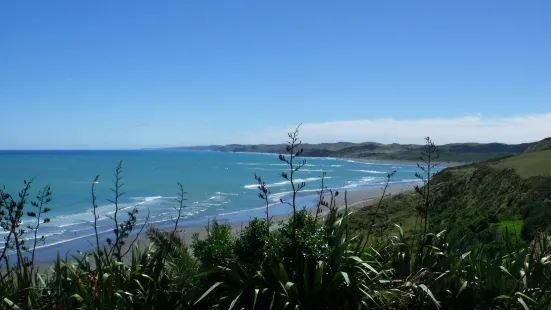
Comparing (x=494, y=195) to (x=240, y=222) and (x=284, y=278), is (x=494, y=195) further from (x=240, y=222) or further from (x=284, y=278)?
(x=284, y=278)

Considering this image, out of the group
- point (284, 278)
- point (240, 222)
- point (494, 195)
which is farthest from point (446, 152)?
point (284, 278)

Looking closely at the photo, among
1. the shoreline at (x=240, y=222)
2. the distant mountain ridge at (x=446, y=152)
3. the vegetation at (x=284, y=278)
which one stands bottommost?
the shoreline at (x=240, y=222)

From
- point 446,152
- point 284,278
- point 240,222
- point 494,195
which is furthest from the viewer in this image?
point 446,152

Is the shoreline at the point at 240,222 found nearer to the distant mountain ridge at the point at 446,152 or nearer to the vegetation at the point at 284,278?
the vegetation at the point at 284,278

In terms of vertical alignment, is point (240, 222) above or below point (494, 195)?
below

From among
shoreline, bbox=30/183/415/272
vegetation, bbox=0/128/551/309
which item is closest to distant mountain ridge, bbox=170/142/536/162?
shoreline, bbox=30/183/415/272

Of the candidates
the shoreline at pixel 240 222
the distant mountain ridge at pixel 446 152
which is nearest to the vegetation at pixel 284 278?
the shoreline at pixel 240 222

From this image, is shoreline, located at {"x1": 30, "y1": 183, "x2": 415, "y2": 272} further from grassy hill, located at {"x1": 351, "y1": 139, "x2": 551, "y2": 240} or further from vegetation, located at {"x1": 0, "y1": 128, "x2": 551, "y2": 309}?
vegetation, located at {"x1": 0, "y1": 128, "x2": 551, "y2": 309}

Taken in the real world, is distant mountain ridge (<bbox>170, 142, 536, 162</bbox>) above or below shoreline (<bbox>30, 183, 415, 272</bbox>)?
above

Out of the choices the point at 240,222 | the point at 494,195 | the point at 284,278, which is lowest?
the point at 240,222

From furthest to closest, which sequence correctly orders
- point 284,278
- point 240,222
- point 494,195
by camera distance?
point 494,195
point 240,222
point 284,278

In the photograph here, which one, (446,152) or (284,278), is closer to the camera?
(284,278)

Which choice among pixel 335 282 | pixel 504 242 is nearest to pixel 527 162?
pixel 504 242

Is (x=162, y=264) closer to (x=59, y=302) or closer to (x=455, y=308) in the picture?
(x=59, y=302)
